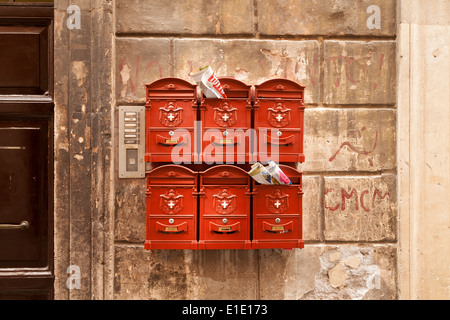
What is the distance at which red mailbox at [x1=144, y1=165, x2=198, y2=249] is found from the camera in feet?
8.65

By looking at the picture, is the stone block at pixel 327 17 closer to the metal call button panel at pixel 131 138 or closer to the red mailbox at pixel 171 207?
the metal call button panel at pixel 131 138

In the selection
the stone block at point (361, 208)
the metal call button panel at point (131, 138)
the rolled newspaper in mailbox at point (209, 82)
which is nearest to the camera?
the rolled newspaper in mailbox at point (209, 82)

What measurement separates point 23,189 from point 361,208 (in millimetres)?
2758

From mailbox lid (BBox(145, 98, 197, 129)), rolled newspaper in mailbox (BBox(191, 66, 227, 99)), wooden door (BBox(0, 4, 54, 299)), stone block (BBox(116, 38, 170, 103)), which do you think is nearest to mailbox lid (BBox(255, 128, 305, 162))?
rolled newspaper in mailbox (BBox(191, 66, 227, 99))

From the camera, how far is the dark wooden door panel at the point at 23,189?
301 centimetres

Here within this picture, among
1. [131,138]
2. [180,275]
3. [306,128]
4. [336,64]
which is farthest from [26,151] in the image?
[336,64]

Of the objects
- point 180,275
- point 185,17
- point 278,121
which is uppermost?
point 185,17

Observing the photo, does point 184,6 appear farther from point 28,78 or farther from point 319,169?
point 319,169

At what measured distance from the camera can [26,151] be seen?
119 inches

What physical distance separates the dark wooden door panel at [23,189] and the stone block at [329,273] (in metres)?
1.85

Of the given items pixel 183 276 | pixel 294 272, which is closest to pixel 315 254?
pixel 294 272

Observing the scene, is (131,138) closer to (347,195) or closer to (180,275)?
(180,275)

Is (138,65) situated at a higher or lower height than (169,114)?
higher

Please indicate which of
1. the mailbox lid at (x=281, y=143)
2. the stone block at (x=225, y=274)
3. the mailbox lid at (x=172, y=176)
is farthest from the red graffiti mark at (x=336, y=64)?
the stone block at (x=225, y=274)
